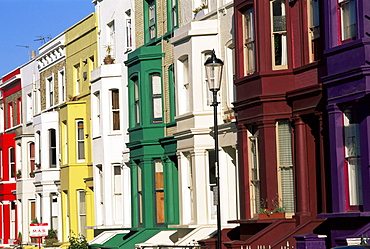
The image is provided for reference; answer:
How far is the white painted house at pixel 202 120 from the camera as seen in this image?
28.5m

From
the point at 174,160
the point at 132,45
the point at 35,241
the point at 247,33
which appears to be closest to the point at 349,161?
Answer: the point at 247,33

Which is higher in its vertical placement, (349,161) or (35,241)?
(349,161)

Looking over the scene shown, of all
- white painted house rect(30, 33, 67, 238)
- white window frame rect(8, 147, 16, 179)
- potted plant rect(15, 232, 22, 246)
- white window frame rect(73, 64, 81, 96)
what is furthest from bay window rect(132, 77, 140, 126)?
white window frame rect(8, 147, 16, 179)

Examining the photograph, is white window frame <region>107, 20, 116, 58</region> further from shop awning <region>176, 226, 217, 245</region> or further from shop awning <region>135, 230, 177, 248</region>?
shop awning <region>176, 226, 217, 245</region>

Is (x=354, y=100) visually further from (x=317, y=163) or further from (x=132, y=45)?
(x=132, y=45)

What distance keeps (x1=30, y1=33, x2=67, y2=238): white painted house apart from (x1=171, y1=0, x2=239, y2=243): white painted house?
14.8m

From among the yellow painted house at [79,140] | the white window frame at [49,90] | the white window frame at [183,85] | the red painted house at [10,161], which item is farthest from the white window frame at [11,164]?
the white window frame at [183,85]

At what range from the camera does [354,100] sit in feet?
67.3

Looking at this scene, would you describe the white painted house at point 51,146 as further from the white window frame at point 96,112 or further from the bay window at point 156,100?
the bay window at point 156,100

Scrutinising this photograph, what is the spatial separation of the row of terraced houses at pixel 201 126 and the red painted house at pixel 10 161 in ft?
11.8

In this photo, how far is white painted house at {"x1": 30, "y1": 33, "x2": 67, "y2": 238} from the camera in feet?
147

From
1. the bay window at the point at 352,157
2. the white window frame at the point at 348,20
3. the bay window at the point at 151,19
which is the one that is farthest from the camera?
the bay window at the point at 151,19

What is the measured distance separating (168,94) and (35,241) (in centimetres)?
1854

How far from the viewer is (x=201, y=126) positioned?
29578mm
